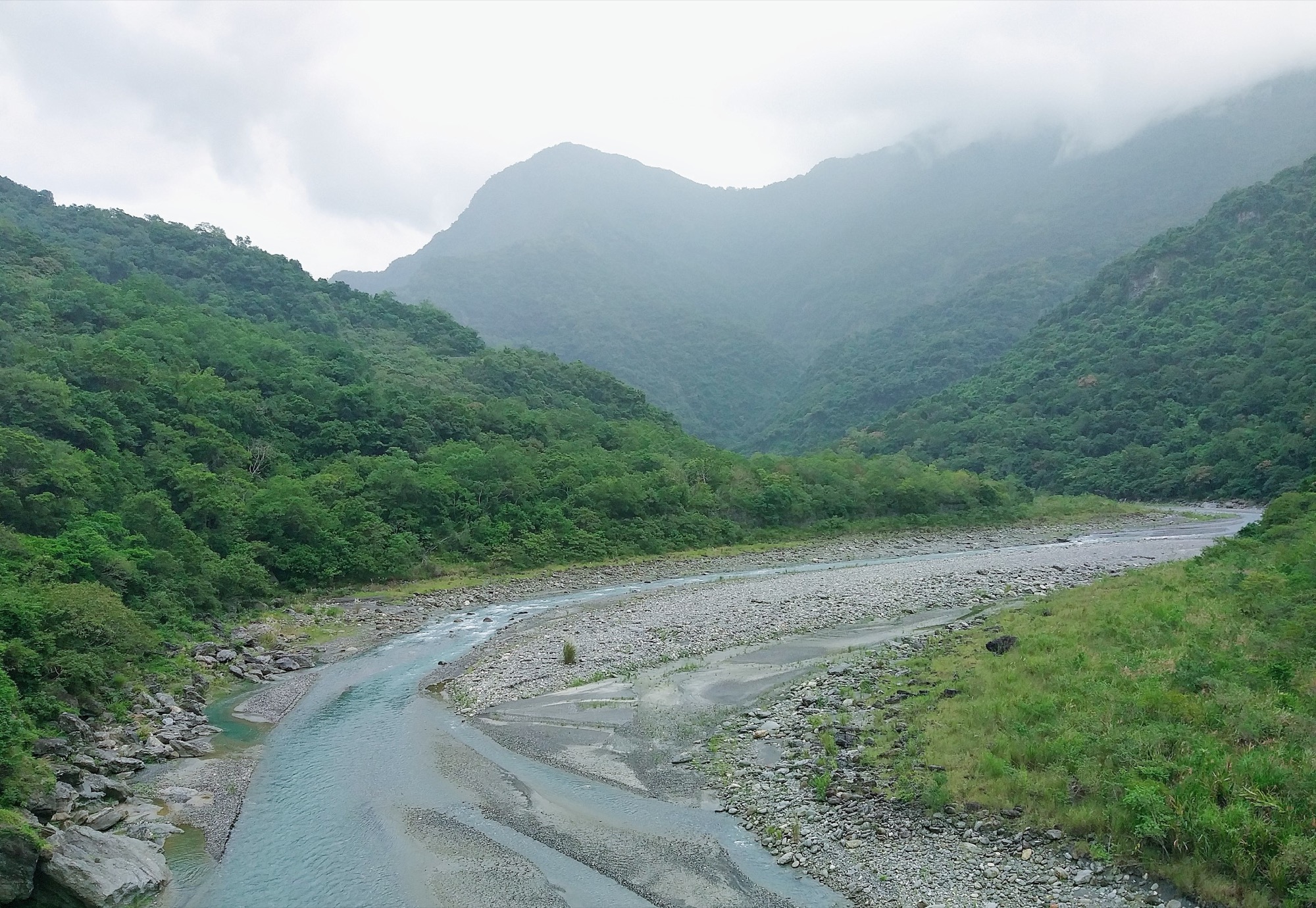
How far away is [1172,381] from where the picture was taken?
9344cm

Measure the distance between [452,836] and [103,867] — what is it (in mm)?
5656

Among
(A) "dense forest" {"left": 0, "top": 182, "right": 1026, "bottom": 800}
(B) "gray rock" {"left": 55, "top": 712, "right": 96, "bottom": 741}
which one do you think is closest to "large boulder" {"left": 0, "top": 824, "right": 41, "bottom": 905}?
(A) "dense forest" {"left": 0, "top": 182, "right": 1026, "bottom": 800}

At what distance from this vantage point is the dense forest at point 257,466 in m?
26.9

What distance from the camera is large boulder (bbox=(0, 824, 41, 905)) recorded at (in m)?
11.3

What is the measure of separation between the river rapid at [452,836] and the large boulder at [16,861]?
2.10 m

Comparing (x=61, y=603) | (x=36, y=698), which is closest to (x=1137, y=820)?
(x=36, y=698)

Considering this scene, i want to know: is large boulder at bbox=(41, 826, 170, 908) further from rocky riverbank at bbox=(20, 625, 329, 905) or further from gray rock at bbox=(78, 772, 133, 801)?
gray rock at bbox=(78, 772, 133, 801)

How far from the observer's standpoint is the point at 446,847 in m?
14.0

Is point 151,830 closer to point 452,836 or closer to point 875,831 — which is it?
point 452,836

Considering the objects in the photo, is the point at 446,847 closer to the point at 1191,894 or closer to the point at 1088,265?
the point at 1191,894

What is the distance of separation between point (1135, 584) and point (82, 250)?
352 feet

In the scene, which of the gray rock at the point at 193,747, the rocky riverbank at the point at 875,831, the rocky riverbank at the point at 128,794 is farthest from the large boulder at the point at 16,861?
the rocky riverbank at the point at 875,831

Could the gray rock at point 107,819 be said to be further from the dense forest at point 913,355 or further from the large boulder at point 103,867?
the dense forest at point 913,355

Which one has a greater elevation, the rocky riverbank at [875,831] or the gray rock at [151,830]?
the gray rock at [151,830]
